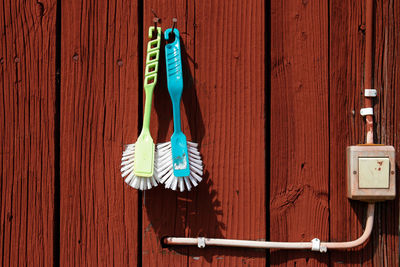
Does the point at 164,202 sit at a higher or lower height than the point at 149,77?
lower

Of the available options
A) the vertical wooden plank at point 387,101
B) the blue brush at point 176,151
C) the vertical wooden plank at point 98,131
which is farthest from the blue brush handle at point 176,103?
the vertical wooden plank at point 387,101

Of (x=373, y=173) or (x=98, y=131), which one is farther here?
(x=98, y=131)

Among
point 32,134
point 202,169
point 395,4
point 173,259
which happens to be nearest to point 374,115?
point 395,4

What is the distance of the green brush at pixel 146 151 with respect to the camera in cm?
Result: 86

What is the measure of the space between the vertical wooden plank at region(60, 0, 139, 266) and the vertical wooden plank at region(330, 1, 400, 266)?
51 cm

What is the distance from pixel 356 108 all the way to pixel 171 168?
49 cm

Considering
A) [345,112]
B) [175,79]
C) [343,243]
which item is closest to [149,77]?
[175,79]

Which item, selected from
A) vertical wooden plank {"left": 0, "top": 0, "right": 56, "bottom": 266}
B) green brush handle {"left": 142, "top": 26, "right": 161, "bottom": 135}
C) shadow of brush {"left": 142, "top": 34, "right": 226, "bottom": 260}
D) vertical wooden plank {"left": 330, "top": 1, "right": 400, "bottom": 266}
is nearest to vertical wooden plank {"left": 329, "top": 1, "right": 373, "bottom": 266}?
vertical wooden plank {"left": 330, "top": 1, "right": 400, "bottom": 266}

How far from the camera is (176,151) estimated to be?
0.88m

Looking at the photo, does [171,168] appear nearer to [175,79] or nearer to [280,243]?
[175,79]

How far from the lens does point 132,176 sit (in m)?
0.89

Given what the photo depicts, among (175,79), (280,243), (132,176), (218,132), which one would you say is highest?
(175,79)

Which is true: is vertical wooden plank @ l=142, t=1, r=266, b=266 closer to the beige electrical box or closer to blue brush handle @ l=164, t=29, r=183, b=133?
blue brush handle @ l=164, t=29, r=183, b=133

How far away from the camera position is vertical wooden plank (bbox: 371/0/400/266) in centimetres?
90
